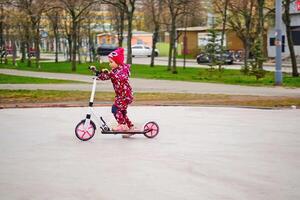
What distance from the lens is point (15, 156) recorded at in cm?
934

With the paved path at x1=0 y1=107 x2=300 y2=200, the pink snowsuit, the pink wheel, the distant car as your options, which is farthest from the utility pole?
the distant car

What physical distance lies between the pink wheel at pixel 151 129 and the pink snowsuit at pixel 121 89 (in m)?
0.35

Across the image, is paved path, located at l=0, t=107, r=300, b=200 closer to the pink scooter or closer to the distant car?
the pink scooter

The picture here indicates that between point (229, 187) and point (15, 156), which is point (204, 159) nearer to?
point (229, 187)

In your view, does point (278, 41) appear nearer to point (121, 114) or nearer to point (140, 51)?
point (121, 114)

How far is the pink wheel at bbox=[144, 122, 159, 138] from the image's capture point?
36.8ft

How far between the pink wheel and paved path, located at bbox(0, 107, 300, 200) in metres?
0.11

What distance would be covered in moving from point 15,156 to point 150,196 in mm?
3325

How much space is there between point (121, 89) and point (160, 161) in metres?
2.62

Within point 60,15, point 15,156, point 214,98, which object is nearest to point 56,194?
point 15,156

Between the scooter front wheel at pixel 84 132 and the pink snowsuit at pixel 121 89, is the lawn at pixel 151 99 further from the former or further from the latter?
the scooter front wheel at pixel 84 132

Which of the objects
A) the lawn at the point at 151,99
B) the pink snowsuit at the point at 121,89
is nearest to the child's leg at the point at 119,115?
the pink snowsuit at the point at 121,89

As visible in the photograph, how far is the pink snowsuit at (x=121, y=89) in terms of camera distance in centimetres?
1102

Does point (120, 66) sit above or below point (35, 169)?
above
